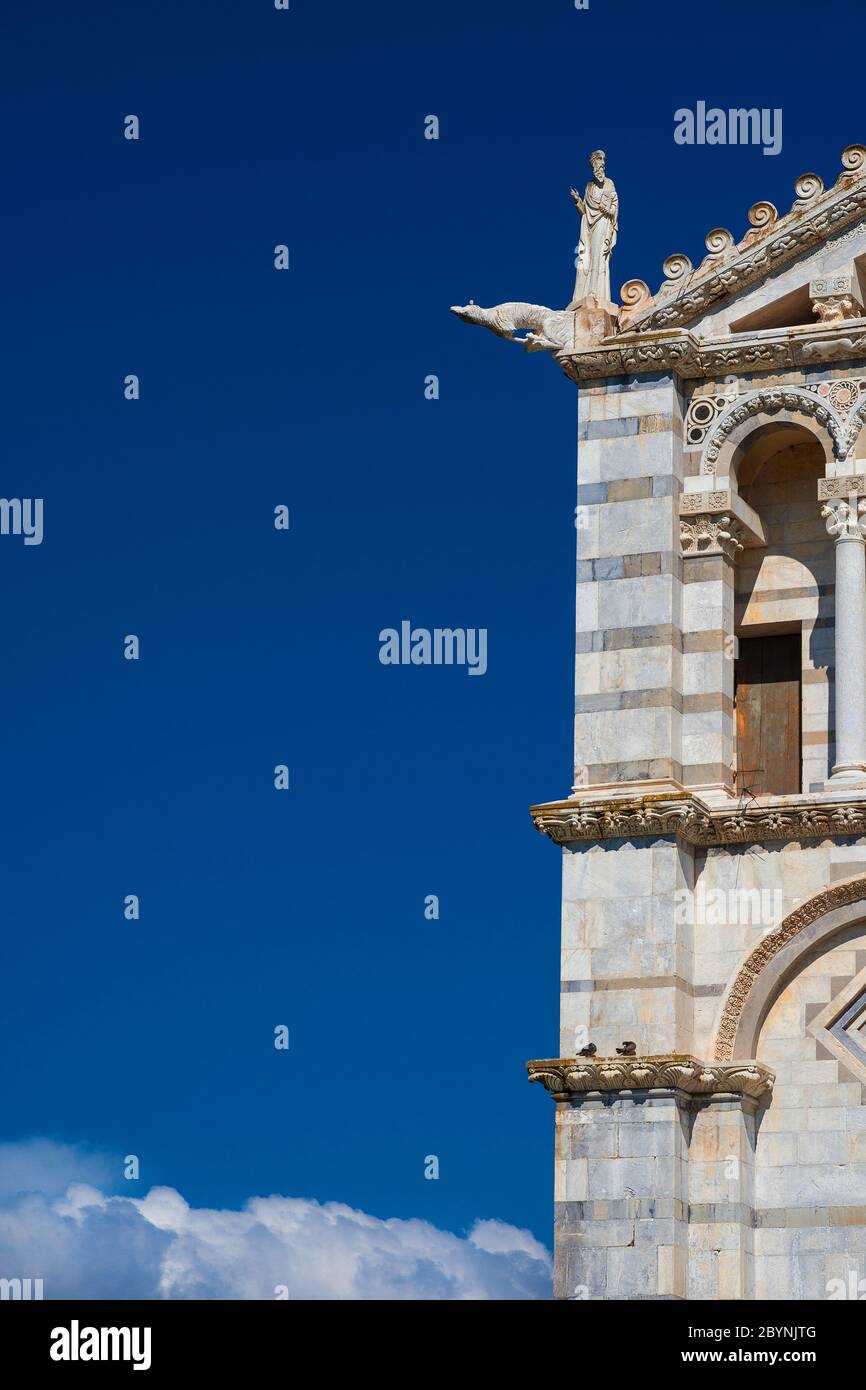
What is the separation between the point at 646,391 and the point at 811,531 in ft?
7.79

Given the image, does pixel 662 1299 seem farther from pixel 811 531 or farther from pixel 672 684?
pixel 811 531

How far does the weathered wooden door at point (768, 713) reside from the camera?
34.0 m

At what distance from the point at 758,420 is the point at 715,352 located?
889mm

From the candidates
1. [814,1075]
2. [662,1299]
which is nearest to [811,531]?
[814,1075]

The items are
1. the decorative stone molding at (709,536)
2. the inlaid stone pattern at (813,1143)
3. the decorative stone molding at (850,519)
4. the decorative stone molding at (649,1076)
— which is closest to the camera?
the inlaid stone pattern at (813,1143)

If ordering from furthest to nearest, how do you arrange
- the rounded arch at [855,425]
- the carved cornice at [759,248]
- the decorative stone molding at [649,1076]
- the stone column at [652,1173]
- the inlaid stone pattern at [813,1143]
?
the carved cornice at [759,248], the rounded arch at [855,425], the decorative stone molding at [649,1076], the inlaid stone pattern at [813,1143], the stone column at [652,1173]

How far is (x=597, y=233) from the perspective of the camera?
35.4m

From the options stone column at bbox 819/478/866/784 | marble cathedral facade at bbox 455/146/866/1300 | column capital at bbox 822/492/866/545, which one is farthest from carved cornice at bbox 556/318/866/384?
column capital at bbox 822/492/866/545

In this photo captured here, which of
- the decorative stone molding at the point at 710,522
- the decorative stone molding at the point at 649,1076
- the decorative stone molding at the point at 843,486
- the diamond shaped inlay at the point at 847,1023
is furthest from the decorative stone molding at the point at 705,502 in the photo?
the decorative stone molding at the point at 649,1076

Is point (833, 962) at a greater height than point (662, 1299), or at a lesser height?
greater

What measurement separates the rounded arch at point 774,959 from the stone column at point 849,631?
1282 mm

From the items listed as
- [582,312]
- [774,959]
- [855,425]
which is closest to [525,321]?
[582,312]

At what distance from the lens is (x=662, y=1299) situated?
3103cm

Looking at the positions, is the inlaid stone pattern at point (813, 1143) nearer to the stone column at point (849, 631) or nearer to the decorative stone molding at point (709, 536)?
the stone column at point (849, 631)
